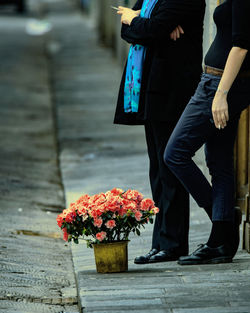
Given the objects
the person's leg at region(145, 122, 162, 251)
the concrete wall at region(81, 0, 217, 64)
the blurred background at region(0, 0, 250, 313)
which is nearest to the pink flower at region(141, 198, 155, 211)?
the person's leg at region(145, 122, 162, 251)

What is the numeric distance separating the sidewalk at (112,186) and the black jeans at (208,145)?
405 millimetres

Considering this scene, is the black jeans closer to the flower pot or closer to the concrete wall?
the flower pot

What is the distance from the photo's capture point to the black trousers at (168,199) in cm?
497

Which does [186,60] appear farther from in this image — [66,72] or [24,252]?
[66,72]

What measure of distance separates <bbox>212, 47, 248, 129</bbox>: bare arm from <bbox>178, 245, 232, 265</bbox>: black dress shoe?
0.79 metres

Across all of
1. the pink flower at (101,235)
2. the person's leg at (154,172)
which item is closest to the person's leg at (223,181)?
the person's leg at (154,172)

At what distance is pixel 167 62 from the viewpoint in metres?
4.84

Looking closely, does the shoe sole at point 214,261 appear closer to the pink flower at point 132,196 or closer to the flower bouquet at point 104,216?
the flower bouquet at point 104,216

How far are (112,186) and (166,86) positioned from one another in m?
3.15

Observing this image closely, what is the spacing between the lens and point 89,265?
5328 mm

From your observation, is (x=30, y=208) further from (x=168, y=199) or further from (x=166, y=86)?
(x=166, y=86)

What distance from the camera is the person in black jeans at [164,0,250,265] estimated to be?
171 inches

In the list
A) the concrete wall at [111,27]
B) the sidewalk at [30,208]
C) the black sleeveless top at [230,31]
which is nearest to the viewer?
the black sleeveless top at [230,31]

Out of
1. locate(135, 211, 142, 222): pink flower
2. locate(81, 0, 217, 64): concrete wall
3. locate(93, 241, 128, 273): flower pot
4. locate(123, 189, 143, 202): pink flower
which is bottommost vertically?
locate(81, 0, 217, 64): concrete wall
